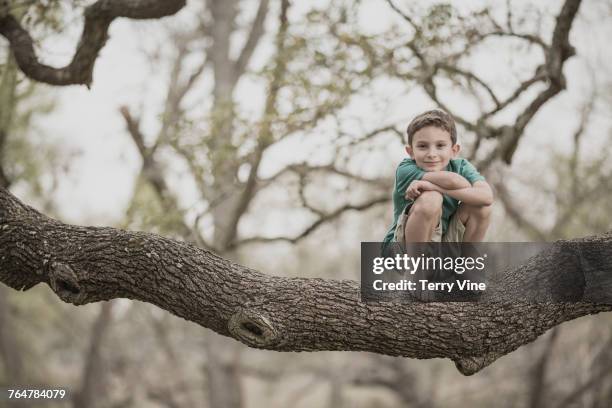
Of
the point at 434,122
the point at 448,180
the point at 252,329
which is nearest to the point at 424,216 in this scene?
the point at 448,180

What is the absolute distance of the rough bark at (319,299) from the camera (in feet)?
10.4

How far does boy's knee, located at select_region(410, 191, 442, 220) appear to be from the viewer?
286 cm

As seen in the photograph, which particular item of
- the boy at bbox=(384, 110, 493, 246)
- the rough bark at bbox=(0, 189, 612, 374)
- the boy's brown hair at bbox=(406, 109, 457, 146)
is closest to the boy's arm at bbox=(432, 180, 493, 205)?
the boy at bbox=(384, 110, 493, 246)

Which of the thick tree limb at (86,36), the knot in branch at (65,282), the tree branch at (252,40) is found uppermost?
the tree branch at (252,40)

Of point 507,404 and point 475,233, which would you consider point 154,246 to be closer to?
point 475,233

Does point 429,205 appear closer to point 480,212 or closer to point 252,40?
point 480,212

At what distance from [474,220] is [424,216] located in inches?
12.4

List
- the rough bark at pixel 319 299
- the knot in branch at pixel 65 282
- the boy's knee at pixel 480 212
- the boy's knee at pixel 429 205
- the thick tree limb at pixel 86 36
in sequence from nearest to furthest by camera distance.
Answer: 1. the boy's knee at pixel 429 205
2. the boy's knee at pixel 480 212
3. the rough bark at pixel 319 299
4. the knot in branch at pixel 65 282
5. the thick tree limb at pixel 86 36

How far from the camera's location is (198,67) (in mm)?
11422

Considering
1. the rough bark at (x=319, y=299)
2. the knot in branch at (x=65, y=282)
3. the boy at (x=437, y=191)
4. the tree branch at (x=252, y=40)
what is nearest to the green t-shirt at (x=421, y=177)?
the boy at (x=437, y=191)

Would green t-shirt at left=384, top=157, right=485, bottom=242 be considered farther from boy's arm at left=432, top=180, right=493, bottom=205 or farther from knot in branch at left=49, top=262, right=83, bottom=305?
knot in branch at left=49, top=262, right=83, bottom=305

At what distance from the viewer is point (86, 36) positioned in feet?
16.2

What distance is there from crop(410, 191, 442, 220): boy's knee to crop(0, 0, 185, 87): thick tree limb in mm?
2757

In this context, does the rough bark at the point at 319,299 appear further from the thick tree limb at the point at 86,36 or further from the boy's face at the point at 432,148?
the thick tree limb at the point at 86,36
